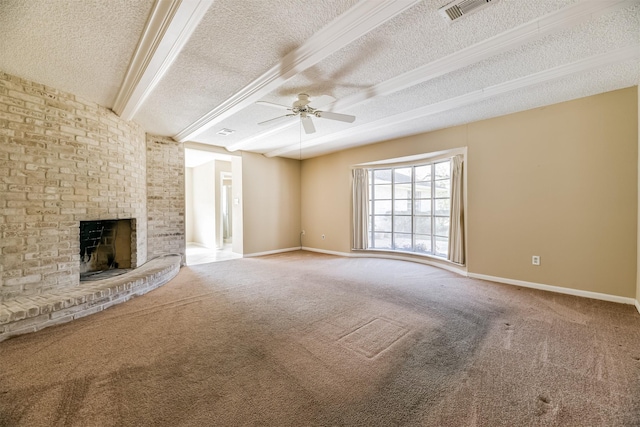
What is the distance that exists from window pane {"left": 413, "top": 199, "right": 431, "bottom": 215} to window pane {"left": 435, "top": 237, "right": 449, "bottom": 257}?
23.4 inches

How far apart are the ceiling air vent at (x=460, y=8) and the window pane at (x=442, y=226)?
12.6ft

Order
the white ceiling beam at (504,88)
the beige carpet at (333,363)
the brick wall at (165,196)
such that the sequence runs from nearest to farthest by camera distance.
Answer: the beige carpet at (333,363)
the white ceiling beam at (504,88)
the brick wall at (165,196)

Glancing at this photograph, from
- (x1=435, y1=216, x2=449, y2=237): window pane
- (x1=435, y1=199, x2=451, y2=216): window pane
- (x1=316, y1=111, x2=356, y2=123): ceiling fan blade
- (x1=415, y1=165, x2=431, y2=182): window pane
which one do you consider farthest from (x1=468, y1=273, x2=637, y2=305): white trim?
(x1=316, y1=111, x2=356, y2=123): ceiling fan blade

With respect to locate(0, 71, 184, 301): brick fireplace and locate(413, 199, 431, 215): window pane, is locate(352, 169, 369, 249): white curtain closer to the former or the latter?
locate(413, 199, 431, 215): window pane

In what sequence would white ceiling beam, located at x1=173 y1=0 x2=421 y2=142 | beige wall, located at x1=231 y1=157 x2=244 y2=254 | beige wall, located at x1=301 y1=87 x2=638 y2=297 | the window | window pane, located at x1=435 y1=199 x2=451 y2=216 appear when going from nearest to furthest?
white ceiling beam, located at x1=173 y1=0 x2=421 y2=142
beige wall, located at x1=301 y1=87 x2=638 y2=297
window pane, located at x1=435 y1=199 x2=451 y2=216
the window
beige wall, located at x1=231 y1=157 x2=244 y2=254

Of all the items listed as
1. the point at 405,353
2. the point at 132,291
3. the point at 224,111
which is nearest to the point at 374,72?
the point at 224,111

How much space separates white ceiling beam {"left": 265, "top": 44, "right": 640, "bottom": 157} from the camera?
7.99 feet

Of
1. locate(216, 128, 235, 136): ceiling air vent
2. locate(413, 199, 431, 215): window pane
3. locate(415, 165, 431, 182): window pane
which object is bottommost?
locate(413, 199, 431, 215): window pane

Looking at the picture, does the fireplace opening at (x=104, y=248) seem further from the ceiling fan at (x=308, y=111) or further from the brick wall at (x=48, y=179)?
the ceiling fan at (x=308, y=111)

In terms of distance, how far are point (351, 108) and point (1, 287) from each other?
448cm

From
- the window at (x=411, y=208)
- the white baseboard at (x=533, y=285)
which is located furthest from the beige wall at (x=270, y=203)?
the white baseboard at (x=533, y=285)

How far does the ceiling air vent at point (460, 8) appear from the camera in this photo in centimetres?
184

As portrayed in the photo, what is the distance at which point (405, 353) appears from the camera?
2.13 metres

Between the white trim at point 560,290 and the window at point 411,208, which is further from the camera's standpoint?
the window at point 411,208
